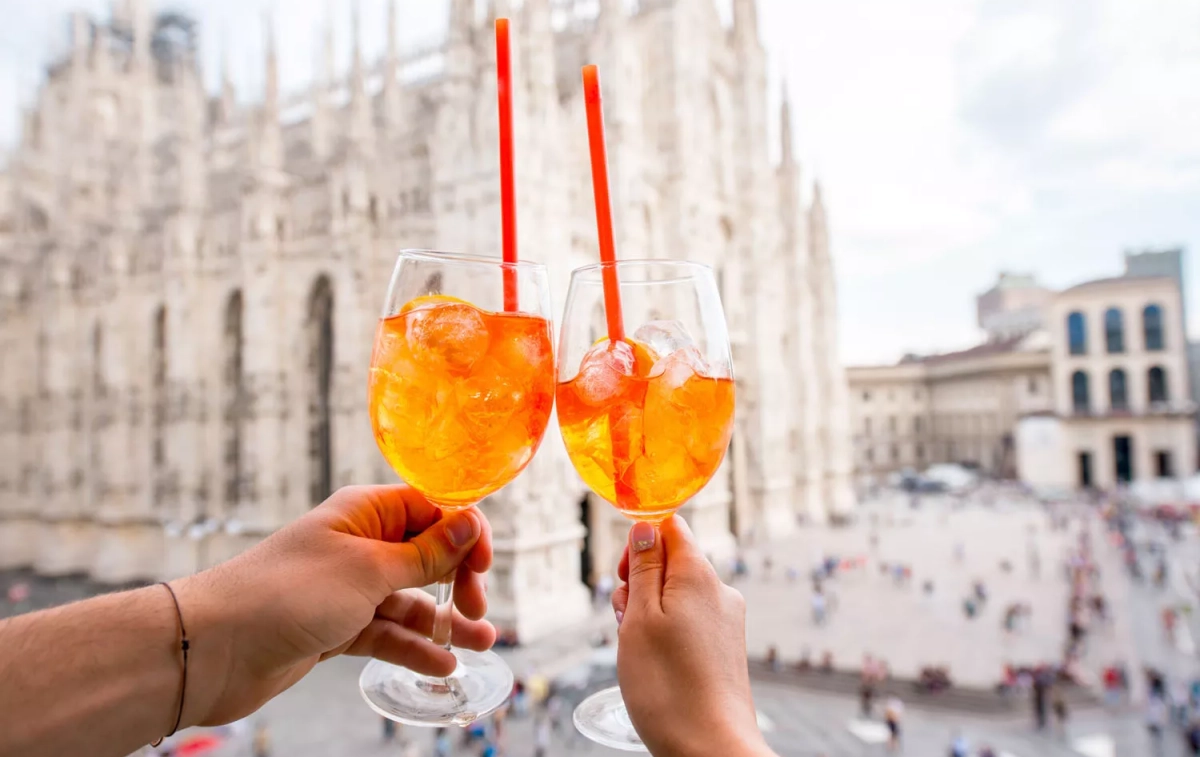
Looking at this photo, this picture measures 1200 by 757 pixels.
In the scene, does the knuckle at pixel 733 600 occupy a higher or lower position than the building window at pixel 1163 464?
higher

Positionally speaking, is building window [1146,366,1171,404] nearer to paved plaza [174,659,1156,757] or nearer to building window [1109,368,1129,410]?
building window [1109,368,1129,410]

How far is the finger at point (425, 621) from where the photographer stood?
169cm

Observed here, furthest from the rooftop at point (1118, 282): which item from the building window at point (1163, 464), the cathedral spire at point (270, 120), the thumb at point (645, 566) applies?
the thumb at point (645, 566)

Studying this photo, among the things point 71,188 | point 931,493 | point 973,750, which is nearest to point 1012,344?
point 931,493

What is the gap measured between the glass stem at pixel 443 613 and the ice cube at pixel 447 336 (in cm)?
48

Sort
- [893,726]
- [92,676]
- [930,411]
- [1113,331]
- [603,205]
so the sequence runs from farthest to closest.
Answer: [930,411] < [1113,331] < [893,726] < [603,205] < [92,676]

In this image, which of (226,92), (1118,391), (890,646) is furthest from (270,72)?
(1118,391)

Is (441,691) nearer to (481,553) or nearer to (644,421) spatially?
(481,553)

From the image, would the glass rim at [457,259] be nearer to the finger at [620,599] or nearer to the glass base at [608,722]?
the finger at [620,599]

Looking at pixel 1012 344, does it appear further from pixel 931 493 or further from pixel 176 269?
pixel 176 269

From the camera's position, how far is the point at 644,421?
1337 millimetres

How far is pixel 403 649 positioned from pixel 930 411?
49.6 m

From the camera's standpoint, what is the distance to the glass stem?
145 cm

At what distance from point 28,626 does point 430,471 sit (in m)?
0.65
